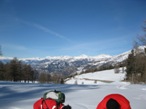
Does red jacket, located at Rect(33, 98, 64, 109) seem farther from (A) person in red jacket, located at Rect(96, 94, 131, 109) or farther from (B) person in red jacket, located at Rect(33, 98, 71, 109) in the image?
(A) person in red jacket, located at Rect(96, 94, 131, 109)

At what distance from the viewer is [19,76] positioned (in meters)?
73.5

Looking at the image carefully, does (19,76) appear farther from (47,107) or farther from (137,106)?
(47,107)

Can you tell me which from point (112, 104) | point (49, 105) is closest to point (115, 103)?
point (112, 104)

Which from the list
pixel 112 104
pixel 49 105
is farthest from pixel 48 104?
pixel 112 104

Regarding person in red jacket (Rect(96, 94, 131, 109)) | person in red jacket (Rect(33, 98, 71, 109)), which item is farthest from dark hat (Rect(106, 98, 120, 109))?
person in red jacket (Rect(33, 98, 71, 109))

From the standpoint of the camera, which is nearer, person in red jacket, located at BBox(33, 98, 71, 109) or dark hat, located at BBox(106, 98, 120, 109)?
dark hat, located at BBox(106, 98, 120, 109)

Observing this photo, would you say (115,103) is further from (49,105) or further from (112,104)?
(49,105)

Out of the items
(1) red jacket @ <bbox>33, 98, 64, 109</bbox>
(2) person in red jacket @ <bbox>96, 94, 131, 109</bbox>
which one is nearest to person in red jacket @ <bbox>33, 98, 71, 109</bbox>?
(1) red jacket @ <bbox>33, 98, 64, 109</bbox>

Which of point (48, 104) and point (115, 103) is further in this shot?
point (48, 104)

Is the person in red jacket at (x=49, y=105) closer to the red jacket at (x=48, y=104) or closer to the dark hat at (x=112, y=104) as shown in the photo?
the red jacket at (x=48, y=104)

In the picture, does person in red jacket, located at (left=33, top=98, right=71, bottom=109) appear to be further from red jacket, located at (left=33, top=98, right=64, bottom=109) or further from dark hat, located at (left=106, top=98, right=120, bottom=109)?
dark hat, located at (left=106, top=98, right=120, bottom=109)

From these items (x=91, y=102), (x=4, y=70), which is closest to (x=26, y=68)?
(x=4, y=70)

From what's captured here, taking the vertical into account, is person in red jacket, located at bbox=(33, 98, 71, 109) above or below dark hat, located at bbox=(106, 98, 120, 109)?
below

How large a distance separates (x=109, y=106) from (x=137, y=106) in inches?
309
